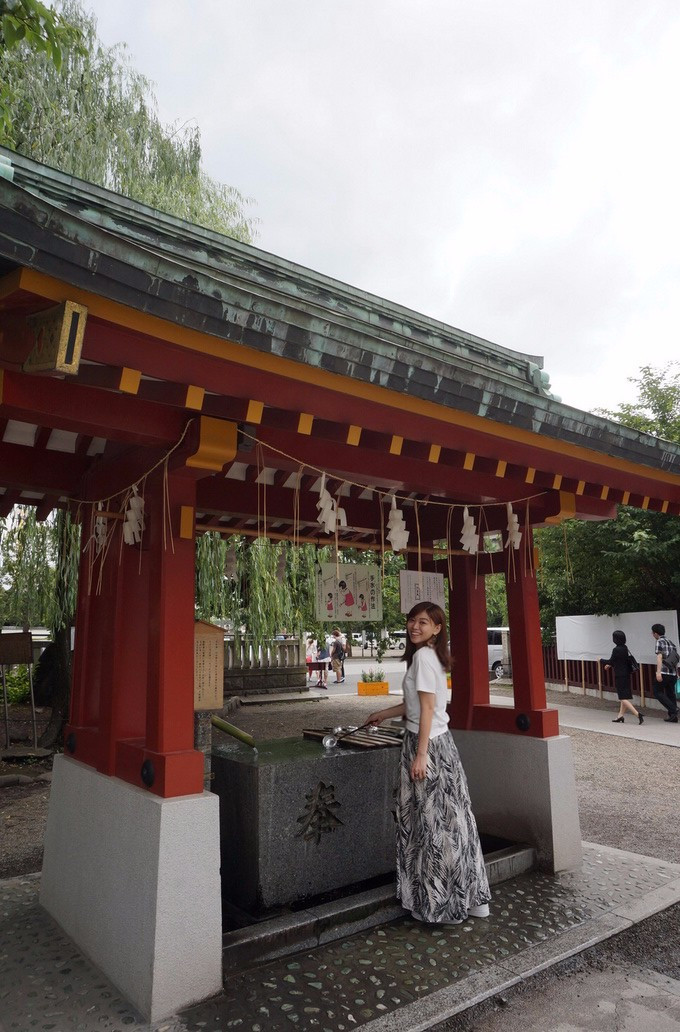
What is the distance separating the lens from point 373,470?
4.33m

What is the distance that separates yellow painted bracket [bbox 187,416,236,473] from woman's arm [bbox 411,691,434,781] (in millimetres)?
1822

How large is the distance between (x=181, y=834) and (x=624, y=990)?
2.42 m

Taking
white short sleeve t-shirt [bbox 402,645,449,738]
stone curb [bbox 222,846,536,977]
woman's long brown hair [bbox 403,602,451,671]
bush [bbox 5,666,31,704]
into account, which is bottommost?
stone curb [bbox 222,846,536,977]

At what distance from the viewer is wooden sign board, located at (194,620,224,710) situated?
422cm

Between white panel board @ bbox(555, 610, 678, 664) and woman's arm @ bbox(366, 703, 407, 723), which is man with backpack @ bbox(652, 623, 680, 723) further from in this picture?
woman's arm @ bbox(366, 703, 407, 723)

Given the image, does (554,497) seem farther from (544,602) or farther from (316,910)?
(544,602)

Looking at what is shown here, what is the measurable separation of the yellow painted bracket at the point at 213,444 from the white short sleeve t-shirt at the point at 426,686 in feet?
5.53

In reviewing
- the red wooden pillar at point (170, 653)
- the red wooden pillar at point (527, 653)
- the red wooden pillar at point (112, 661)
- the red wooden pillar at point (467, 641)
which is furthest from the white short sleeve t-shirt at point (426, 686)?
the red wooden pillar at point (467, 641)

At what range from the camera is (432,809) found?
392 centimetres

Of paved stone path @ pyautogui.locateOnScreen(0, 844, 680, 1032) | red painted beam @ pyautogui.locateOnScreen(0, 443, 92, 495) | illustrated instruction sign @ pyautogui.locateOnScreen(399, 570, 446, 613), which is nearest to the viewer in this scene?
paved stone path @ pyautogui.locateOnScreen(0, 844, 680, 1032)

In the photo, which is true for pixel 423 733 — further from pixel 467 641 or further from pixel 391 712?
pixel 467 641

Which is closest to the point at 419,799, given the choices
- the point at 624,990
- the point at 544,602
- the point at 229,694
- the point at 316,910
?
the point at 316,910

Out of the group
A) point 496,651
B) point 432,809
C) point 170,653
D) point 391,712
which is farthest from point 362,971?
point 496,651

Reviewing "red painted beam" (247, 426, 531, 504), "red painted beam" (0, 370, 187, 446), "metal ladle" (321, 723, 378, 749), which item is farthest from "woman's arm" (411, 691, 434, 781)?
"red painted beam" (0, 370, 187, 446)
